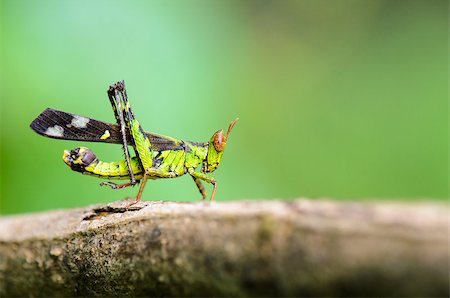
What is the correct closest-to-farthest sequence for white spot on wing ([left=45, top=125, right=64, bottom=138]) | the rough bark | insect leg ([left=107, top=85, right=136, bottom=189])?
the rough bark < white spot on wing ([left=45, top=125, right=64, bottom=138]) < insect leg ([left=107, top=85, right=136, bottom=189])

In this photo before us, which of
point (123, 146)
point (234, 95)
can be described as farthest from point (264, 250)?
point (234, 95)

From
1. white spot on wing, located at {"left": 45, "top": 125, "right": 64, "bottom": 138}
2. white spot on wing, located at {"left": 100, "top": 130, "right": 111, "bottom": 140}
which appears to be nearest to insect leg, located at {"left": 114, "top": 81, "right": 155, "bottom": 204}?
white spot on wing, located at {"left": 100, "top": 130, "right": 111, "bottom": 140}

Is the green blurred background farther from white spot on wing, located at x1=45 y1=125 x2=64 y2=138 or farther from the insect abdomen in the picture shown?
white spot on wing, located at x1=45 y1=125 x2=64 y2=138

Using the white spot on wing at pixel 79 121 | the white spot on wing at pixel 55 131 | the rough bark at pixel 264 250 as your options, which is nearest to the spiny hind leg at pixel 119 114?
the white spot on wing at pixel 79 121

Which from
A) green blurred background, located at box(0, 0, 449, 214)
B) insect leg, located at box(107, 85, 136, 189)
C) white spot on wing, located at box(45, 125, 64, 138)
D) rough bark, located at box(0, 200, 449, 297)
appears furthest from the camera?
green blurred background, located at box(0, 0, 449, 214)

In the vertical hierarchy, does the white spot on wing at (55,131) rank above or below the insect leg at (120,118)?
below

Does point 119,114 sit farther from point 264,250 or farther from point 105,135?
point 264,250

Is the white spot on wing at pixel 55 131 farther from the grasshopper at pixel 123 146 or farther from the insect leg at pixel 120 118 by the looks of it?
the insect leg at pixel 120 118

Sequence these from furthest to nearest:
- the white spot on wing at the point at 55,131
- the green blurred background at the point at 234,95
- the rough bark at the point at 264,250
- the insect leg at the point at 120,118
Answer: the green blurred background at the point at 234,95
the insect leg at the point at 120,118
the white spot on wing at the point at 55,131
the rough bark at the point at 264,250
